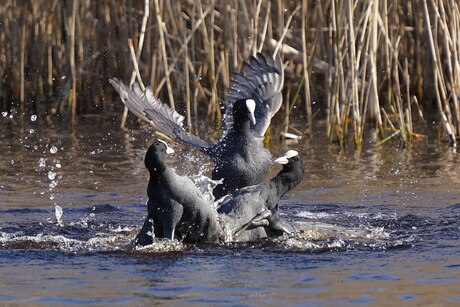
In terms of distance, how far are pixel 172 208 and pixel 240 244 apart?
1.51ft

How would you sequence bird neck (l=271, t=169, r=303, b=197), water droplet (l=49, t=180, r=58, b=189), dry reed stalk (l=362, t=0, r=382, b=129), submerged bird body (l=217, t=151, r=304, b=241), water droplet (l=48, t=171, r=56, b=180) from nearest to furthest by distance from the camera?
1. submerged bird body (l=217, t=151, r=304, b=241)
2. bird neck (l=271, t=169, r=303, b=197)
3. water droplet (l=49, t=180, r=58, b=189)
4. water droplet (l=48, t=171, r=56, b=180)
5. dry reed stalk (l=362, t=0, r=382, b=129)

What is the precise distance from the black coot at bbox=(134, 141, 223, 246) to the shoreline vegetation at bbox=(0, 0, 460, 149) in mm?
3207

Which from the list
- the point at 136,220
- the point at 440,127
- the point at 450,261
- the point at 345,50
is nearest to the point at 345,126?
the point at 345,50

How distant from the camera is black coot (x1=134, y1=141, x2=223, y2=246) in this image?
5152 mm

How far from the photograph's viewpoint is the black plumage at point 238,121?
613 centimetres

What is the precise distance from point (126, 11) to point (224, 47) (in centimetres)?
130

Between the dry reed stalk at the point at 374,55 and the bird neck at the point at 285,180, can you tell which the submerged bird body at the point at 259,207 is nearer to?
the bird neck at the point at 285,180

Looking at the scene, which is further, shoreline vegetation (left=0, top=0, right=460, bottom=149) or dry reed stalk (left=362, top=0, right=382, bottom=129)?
shoreline vegetation (left=0, top=0, right=460, bottom=149)

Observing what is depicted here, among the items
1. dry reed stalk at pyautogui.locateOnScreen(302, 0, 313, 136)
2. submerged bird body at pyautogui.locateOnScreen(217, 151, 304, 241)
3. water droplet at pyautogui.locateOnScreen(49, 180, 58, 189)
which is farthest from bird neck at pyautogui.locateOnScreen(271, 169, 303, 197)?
dry reed stalk at pyautogui.locateOnScreen(302, 0, 313, 136)

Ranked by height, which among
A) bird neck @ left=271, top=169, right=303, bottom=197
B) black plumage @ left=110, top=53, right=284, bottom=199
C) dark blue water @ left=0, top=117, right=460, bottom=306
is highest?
black plumage @ left=110, top=53, right=284, bottom=199

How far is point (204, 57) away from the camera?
32.3 feet

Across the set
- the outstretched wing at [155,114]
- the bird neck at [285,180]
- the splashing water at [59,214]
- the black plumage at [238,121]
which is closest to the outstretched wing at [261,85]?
the black plumage at [238,121]

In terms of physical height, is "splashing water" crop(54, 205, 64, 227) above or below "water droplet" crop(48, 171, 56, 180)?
below

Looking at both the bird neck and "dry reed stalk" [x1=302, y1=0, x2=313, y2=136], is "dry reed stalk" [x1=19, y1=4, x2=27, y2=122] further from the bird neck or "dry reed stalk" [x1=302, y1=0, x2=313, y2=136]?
the bird neck
